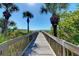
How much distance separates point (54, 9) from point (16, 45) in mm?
484

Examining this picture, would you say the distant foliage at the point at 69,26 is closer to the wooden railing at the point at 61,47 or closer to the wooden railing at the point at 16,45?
the wooden railing at the point at 61,47

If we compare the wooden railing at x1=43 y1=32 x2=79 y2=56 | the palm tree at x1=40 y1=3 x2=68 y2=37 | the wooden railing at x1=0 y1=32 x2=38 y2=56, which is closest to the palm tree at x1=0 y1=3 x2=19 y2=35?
the wooden railing at x1=0 y1=32 x2=38 y2=56

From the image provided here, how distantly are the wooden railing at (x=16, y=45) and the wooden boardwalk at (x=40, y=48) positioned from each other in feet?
0.18

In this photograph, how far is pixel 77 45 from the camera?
3.00 meters

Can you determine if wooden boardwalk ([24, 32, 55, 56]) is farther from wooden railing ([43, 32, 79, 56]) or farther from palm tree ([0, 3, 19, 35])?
palm tree ([0, 3, 19, 35])

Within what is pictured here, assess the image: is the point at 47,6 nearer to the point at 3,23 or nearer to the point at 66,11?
the point at 66,11

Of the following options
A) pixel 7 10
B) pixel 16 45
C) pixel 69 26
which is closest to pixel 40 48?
pixel 16 45

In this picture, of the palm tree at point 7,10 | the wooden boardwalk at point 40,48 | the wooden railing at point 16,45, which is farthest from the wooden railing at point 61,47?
the palm tree at point 7,10

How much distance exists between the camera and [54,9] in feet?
10.4

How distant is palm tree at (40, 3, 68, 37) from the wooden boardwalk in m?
0.16

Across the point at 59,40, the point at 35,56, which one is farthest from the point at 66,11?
the point at 35,56

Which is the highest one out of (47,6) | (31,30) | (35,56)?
(47,6)

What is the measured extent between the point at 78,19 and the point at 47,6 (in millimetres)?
301

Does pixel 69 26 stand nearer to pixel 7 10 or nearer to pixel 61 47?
pixel 61 47
